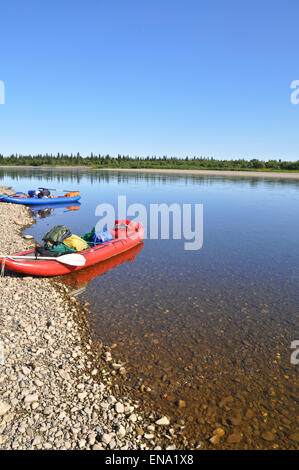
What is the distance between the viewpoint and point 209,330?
780cm

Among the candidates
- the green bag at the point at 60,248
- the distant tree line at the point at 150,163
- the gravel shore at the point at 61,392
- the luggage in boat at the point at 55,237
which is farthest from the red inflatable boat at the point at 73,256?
the distant tree line at the point at 150,163

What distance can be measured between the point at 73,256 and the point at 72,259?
5.0 inches

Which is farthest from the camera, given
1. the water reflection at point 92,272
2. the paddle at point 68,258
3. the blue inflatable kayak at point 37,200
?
the blue inflatable kayak at point 37,200

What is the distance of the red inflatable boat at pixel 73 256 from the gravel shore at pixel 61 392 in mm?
1915

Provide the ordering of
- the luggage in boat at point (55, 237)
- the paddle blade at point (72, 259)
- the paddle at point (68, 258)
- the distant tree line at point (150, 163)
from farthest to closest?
the distant tree line at point (150, 163) → the luggage in boat at point (55, 237) → the paddle blade at point (72, 259) → the paddle at point (68, 258)

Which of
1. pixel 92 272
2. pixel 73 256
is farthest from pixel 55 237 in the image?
pixel 92 272

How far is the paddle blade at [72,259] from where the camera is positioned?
34.6 ft

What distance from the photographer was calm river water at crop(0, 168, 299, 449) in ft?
16.9

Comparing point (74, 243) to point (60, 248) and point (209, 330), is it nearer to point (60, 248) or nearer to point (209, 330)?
point (60, 248)

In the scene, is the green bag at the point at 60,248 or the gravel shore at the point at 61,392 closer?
the gravel shore at the point at 61,392

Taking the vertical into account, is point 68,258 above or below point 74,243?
below

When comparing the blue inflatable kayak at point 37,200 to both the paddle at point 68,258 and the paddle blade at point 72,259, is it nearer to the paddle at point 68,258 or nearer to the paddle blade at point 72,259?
the paddle at point 68,258

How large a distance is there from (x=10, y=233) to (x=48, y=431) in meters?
13.5

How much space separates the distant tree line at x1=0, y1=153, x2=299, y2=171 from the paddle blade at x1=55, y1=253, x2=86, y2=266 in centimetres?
10106
